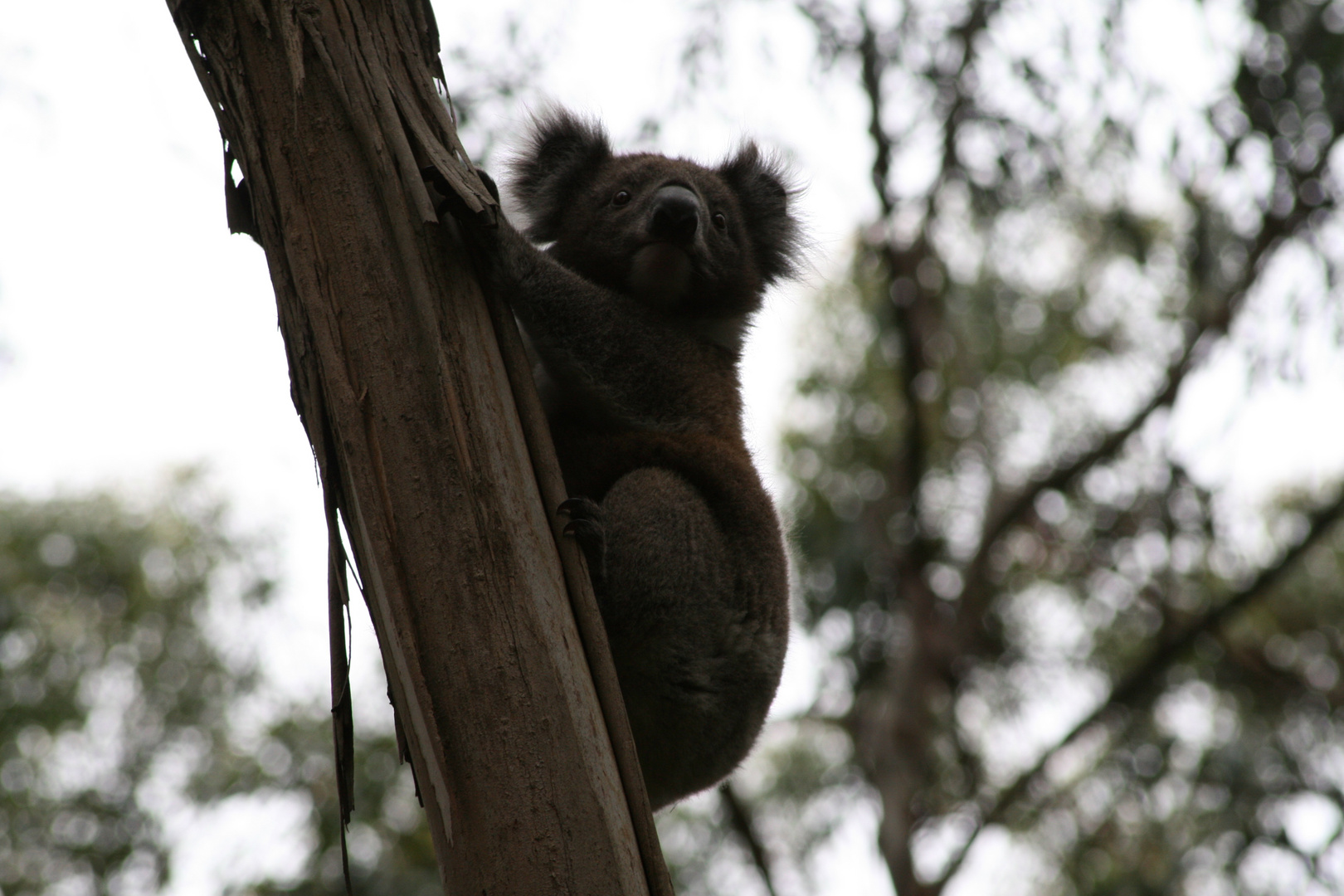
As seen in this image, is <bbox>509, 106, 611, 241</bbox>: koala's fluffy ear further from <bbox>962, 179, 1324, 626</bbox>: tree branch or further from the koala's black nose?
<bbox>962, 179, 1324, 626</bbox>: tree branch

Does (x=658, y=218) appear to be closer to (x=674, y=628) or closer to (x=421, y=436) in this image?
(x=674, y=628)

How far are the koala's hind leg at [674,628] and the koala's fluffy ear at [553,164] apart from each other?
3.74 ft

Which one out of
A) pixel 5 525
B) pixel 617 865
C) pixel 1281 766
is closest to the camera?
pixel 617 865

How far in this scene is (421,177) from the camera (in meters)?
1.74

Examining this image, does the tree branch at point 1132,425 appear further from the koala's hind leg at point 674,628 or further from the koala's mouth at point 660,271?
the koala's hind leg at point 674,628

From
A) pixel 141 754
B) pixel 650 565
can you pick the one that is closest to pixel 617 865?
pixel 650 565

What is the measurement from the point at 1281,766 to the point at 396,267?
274 inches

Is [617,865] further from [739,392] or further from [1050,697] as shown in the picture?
[1050,697]

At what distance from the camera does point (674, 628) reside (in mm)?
2252

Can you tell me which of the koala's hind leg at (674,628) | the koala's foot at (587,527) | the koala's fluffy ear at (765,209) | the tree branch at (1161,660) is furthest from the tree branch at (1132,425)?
the koala's foot at (587,527)

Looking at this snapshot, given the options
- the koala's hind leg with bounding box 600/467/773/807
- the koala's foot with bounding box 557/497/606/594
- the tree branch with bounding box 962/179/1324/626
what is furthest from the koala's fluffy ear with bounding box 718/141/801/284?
the tree branch with bounding box 962/179/1324/626

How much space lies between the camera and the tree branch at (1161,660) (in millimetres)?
6348

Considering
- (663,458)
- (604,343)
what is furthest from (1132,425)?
(604,343)

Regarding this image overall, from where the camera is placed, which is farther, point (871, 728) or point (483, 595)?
point (871, 728)
